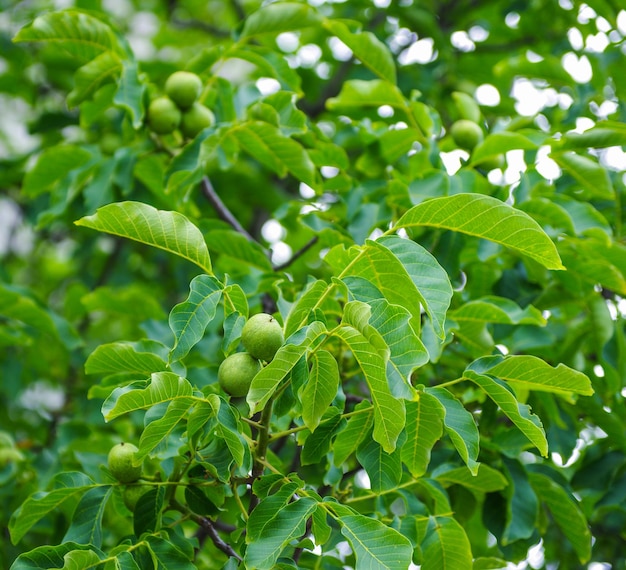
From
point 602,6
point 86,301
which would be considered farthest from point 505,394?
point 602,6

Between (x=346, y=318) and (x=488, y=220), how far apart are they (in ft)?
1.03

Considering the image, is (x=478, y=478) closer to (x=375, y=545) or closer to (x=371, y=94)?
(x=375, y=545)

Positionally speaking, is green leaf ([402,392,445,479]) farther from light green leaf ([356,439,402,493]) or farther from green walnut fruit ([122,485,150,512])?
green walnut fruit ([122,485,150,512])

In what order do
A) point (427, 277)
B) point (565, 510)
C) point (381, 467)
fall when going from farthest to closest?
1. point (565, 510)
2. point (381, 467)
3. point (427, 277)

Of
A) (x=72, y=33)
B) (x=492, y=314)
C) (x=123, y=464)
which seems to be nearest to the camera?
(x=123, y=464)

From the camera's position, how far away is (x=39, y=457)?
2.54 meters

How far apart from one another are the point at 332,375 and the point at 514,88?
3.06 metres

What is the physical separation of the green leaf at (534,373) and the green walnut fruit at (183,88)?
4.14ft

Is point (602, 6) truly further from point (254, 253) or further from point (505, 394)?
point (505, 394)

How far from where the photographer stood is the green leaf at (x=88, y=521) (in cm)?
161

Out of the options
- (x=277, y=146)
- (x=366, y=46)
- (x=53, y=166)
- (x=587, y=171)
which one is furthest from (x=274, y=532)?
(x=53, y=166)

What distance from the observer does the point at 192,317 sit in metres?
1.41

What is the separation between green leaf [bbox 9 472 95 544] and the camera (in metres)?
1.62

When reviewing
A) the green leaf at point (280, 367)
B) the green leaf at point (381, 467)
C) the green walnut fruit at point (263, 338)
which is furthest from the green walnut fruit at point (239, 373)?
the green leaf at point (381, 467)
